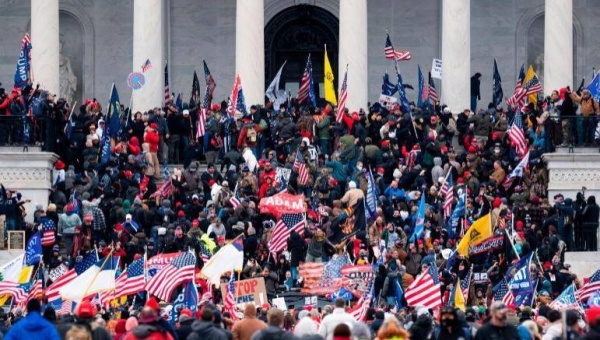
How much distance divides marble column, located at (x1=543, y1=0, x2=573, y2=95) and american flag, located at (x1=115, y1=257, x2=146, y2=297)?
78.2ft

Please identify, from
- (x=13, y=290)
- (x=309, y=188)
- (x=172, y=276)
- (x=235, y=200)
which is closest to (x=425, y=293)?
(x=172, y=276)

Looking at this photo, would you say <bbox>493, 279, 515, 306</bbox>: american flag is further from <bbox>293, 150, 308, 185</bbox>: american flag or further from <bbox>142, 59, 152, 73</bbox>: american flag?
<bbox>142, 59, 152, 73</bbox>: american flag

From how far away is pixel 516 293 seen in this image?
51188 mm

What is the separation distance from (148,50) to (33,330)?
127 feet

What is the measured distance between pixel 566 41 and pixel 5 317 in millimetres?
28190

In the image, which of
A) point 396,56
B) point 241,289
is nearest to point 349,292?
point 241,289

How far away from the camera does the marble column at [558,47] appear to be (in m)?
72.4

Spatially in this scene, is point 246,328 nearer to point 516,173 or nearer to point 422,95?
point 516,173

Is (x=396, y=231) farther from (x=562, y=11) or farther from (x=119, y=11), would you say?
(x=119, y=11)

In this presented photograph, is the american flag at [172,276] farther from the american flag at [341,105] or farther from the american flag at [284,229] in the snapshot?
the american flag at [341,105]

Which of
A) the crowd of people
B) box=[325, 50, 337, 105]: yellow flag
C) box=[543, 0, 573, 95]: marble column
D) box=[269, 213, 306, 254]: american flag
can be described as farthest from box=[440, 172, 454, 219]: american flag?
box=[543, 0, 573, 95]: marble column

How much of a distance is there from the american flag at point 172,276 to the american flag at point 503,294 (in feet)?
22.7

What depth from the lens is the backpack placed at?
2648 inches

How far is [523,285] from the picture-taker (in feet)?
167
